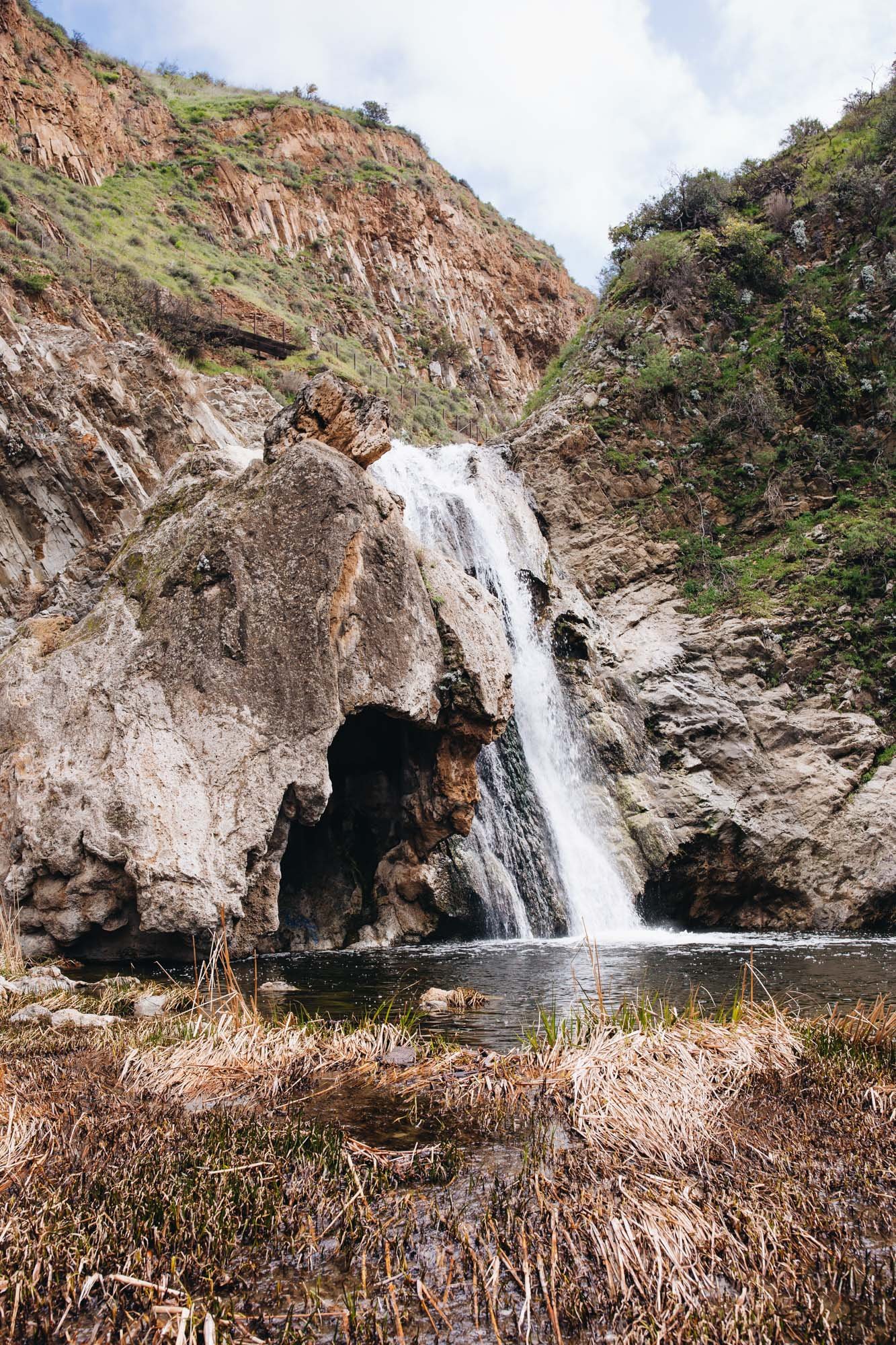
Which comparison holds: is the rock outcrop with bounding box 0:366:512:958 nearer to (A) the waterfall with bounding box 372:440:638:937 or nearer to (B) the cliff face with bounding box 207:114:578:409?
(A) the waterfall with bounding box 372:440:638:937

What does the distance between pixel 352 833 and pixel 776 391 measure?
20.9 metres

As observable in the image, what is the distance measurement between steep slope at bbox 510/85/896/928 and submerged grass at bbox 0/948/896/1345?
14.2 meters

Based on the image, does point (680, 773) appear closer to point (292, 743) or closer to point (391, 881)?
point (391, 881)

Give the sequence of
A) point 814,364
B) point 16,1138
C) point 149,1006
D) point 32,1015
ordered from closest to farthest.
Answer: point 16,1138
point 32,1015
point 149,1006
point 814,364

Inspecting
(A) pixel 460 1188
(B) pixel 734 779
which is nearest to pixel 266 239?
(B) pixel 734 779

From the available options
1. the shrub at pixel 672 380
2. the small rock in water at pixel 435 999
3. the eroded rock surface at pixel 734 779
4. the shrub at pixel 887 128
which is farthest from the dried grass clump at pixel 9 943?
the shrub at pixel 887 128

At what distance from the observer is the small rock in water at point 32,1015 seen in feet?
22.5

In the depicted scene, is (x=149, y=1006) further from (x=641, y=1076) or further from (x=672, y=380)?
(x=672, y=380)

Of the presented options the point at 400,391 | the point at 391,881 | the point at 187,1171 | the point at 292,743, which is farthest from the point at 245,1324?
the point at 400,391

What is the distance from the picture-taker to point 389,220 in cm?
5819

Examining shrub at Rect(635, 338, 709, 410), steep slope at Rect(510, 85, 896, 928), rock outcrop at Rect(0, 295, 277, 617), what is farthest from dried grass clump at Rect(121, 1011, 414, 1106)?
shrub at Rect(635, 338, 709, 410)

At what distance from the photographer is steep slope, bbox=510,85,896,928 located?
62.1 feet

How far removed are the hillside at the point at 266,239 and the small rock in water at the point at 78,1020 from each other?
2194 cm

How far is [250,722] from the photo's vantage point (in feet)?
43.3
